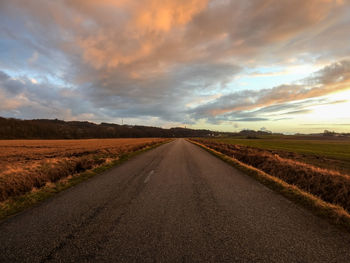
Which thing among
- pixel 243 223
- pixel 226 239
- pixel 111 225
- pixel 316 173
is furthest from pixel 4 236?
pixel 316 173

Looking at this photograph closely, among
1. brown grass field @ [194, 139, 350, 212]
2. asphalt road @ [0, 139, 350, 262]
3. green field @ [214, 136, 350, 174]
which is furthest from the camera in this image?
green field @ [214, 136, 350, 174]

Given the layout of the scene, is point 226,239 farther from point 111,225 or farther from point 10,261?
point 10,261

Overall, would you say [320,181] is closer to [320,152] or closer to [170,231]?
[170,231]

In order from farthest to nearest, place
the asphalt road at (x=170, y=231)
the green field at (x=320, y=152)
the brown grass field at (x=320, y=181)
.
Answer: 1. the green field at (x=320, y=152)
2. the brown grass field at (x=320, y=181)
3. the asphalt road at (x=170, y=231)

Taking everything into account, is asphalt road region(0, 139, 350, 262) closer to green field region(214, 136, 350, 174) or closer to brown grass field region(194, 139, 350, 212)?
brown grass field region(194, 139, 350, 212)

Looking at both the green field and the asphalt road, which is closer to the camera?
the asphalt road

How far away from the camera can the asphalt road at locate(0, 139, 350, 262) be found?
2.74 metres

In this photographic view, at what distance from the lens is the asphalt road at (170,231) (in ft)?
9.00

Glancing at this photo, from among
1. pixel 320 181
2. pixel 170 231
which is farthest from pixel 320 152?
pixel 170 231

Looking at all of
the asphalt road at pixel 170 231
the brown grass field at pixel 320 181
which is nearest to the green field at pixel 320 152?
the brown grass field at pixel 320 181

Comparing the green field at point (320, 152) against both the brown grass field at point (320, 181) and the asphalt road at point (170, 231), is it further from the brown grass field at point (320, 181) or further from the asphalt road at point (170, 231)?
the asphalt road at point (170, 231)

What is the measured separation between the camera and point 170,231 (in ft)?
11.3

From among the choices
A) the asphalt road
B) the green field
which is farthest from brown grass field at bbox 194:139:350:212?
the green field

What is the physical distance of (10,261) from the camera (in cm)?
266
